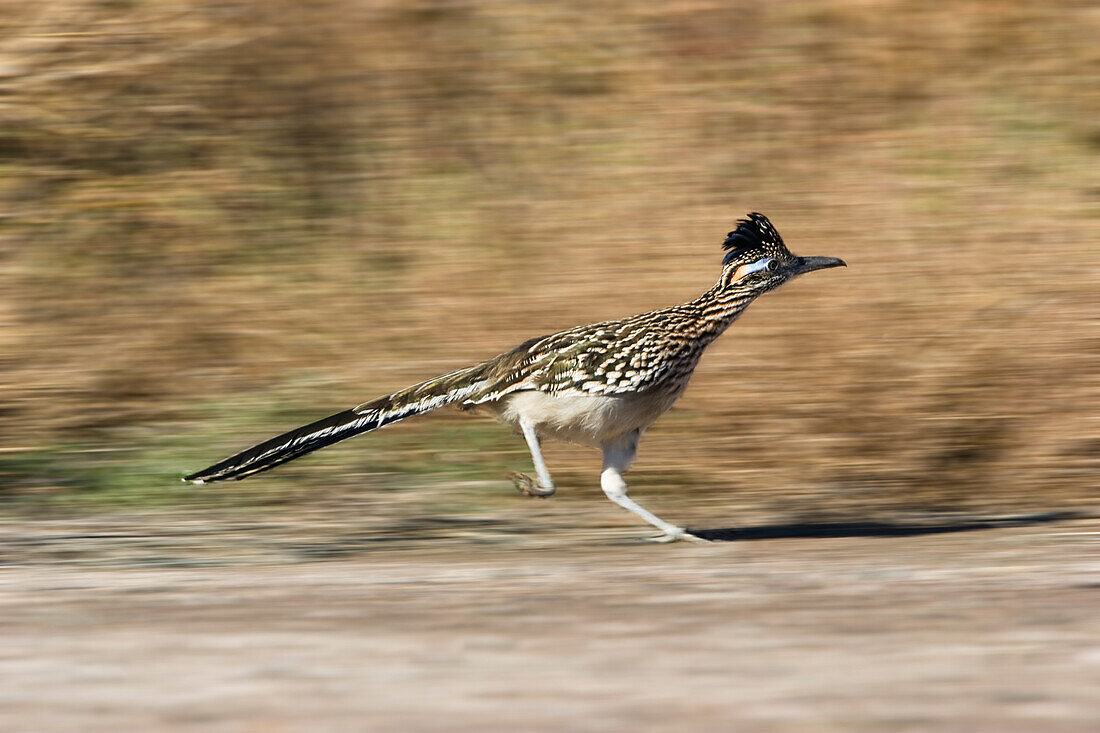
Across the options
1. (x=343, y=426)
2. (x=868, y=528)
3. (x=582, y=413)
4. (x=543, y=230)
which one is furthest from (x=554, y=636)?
(x=543, y=230)

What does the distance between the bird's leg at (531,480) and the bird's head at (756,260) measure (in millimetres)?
1315

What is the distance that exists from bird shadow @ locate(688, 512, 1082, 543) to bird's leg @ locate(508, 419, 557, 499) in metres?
1.11

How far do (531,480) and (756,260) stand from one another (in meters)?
1.70

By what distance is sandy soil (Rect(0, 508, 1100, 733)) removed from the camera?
446 centimetres

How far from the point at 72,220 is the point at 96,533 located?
647 cm

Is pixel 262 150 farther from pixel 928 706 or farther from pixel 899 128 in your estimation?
pixel 928 706

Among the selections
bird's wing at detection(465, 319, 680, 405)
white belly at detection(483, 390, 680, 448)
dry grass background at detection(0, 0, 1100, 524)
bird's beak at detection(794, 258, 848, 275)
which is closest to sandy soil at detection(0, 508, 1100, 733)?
white belly at detection(483, 390, 680, 448)

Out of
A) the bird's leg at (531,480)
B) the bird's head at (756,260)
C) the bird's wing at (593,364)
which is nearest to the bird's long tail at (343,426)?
the bird's wing at (593,364)

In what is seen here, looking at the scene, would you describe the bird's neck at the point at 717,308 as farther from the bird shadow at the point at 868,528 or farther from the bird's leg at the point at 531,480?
the bird shadow at the point at 868,528

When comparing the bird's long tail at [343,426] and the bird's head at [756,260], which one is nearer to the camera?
the bird's long tail at [343,426]

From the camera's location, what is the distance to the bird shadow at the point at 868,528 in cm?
820

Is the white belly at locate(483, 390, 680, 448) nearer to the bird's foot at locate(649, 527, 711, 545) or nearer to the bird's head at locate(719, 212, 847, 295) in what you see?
the bird's foot at locate(649, 527, 711, 545)

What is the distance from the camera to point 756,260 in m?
8.09

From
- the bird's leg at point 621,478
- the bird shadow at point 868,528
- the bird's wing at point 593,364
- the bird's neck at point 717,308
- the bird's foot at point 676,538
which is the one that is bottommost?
the bird shadow at point 868,528
